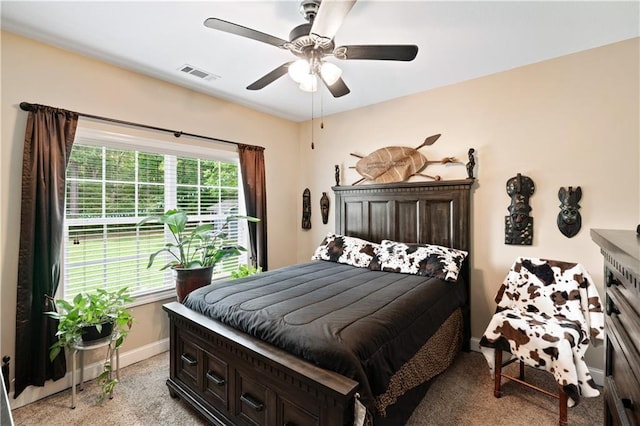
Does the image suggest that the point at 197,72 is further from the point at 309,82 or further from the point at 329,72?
the point at 329,72

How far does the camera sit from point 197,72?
275 centimetres

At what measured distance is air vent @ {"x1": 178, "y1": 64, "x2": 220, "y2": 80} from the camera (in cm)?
267

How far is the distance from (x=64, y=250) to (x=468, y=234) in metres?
3.53

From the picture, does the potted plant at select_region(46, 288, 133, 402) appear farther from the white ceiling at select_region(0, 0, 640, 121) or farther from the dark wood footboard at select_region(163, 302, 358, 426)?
the white ceiling at select_region(0, 0, 640, 121)

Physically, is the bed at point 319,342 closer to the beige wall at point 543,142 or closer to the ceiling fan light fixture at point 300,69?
the beige wall at point 543,142

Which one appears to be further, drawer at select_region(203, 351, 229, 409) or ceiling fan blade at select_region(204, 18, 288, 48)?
drawer at select_region(203, 351, 229, 409)

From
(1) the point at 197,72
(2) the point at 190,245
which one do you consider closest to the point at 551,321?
(2) the point at 190,245

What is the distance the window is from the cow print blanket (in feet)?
9.83

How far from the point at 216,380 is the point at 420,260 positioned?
1890 mm

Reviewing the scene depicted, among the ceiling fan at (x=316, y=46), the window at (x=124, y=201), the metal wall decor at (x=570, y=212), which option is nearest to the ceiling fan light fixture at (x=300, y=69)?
the ceiling fan at (x=316, y=46)

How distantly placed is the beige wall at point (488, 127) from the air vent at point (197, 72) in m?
0.35

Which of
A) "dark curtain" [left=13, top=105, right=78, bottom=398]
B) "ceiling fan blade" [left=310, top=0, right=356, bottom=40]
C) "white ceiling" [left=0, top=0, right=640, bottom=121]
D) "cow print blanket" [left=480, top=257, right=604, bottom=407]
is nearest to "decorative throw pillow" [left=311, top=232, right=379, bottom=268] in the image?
"cow print blanket" [left=480, top=257, right=604, bottom=407]

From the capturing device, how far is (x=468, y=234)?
2.88 m

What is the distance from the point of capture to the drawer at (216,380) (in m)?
1.78
